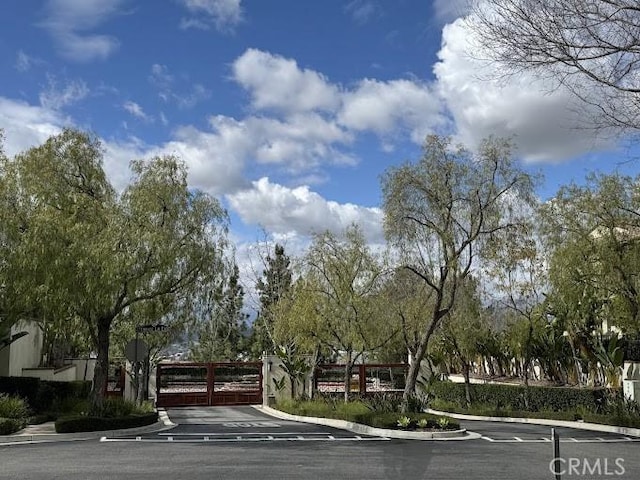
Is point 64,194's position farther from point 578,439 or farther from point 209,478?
point 578,439

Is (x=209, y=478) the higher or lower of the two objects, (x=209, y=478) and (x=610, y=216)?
the lower

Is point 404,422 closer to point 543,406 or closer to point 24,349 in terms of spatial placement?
point 543,406

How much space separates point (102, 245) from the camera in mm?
18641

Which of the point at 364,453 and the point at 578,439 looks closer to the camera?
the point at 364,453

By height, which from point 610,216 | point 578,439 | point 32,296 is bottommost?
point 578,439

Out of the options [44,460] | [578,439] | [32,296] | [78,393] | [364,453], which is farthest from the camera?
[78,393]

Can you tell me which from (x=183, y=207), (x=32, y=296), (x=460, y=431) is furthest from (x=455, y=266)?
(x=32, y=296)

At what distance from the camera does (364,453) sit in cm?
1362

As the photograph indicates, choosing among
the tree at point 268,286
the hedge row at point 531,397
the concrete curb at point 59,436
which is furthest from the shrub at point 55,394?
the tree at point 268,286

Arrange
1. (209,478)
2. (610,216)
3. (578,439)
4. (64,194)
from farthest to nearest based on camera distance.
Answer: (64,194) → (610,216) → (578,439) → (209,478)

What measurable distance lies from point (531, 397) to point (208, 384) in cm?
1753

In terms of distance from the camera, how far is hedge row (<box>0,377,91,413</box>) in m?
22.7

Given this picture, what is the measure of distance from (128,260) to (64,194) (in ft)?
17.8

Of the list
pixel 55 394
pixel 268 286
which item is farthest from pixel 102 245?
pixel 268 286
